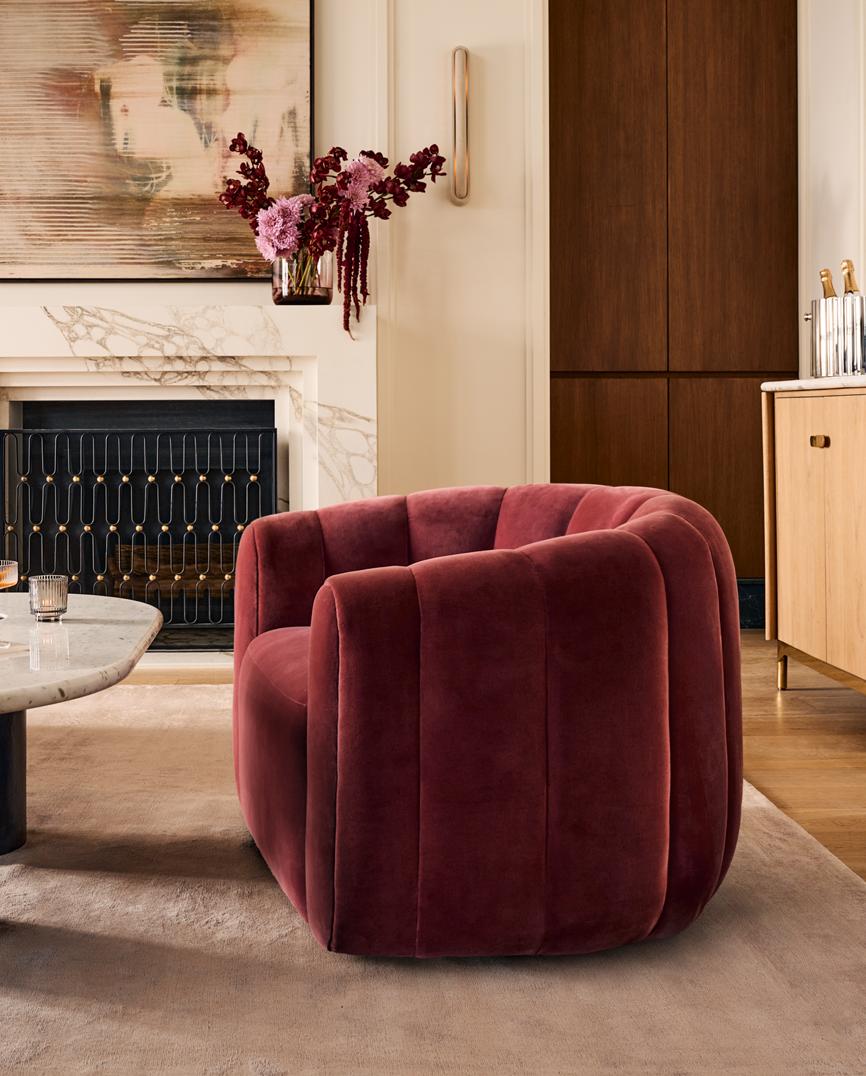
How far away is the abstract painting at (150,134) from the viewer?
3.89m

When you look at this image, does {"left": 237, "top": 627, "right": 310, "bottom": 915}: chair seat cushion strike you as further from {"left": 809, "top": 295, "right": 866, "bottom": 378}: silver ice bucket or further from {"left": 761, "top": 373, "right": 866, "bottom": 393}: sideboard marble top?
{"left": 809, "top": 295, "right": 866, "bottom": 378}: silver ice bucket

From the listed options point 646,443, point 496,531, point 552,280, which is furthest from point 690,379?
point 496,531

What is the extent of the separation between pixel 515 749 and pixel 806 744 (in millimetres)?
1594

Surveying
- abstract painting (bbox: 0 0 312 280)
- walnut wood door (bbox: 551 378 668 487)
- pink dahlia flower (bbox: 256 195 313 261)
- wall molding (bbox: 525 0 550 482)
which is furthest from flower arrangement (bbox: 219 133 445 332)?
walnut wood door (bbox: 551 378 668 487)

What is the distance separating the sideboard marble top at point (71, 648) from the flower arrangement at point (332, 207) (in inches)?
70.4

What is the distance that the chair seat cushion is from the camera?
1.68 meters

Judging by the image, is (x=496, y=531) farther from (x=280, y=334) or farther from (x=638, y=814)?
(x=280, y=334)

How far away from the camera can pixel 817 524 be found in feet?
10.3

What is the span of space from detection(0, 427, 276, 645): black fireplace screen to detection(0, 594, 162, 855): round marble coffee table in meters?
1.61

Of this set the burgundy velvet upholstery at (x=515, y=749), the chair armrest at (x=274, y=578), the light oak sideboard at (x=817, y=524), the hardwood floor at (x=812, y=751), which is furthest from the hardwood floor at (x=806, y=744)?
the chair armrest at (x=274, y=578)

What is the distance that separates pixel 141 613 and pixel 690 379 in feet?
9.86

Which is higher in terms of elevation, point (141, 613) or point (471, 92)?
point (471, 92)

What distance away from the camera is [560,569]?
1.56 meters

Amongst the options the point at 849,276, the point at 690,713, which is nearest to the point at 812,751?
the point at 690,713
